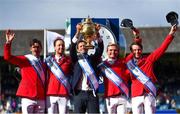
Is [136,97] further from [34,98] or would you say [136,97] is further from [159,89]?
[34,98]

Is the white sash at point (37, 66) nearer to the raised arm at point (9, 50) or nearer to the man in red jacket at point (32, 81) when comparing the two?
the man in red jacket at point (32, 81)

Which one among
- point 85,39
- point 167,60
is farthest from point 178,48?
point 85,39

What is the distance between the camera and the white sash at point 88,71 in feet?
29.4

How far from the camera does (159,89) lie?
9234mm

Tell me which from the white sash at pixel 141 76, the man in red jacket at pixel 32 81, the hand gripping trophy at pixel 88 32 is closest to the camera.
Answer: the man in red jacket at pixel 32 81

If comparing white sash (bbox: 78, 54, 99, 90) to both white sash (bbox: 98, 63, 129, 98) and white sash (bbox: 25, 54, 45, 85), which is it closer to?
white sash (bbox: 98, 63, 129, 98)

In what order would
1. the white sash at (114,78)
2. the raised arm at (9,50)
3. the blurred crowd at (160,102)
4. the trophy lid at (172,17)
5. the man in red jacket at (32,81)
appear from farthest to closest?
the blurred crowd at (160,102)
the trophy lid at (172,17)
the white sash at (114,78)
the man in red jacket at (32,81)
the raised arm at (9,50)

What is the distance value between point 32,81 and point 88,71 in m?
0.88

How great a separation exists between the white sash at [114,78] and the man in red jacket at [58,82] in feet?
1.79

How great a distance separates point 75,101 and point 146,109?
43.2 inches

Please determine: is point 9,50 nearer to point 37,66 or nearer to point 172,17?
point 37,66

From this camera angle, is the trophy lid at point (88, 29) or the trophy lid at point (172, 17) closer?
the trophy lid at point (172, 17)

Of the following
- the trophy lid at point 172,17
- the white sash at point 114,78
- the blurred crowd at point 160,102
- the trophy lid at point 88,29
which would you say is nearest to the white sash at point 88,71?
the white sash at point 114,78

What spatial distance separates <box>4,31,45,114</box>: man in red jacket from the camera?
8938 millimetres
